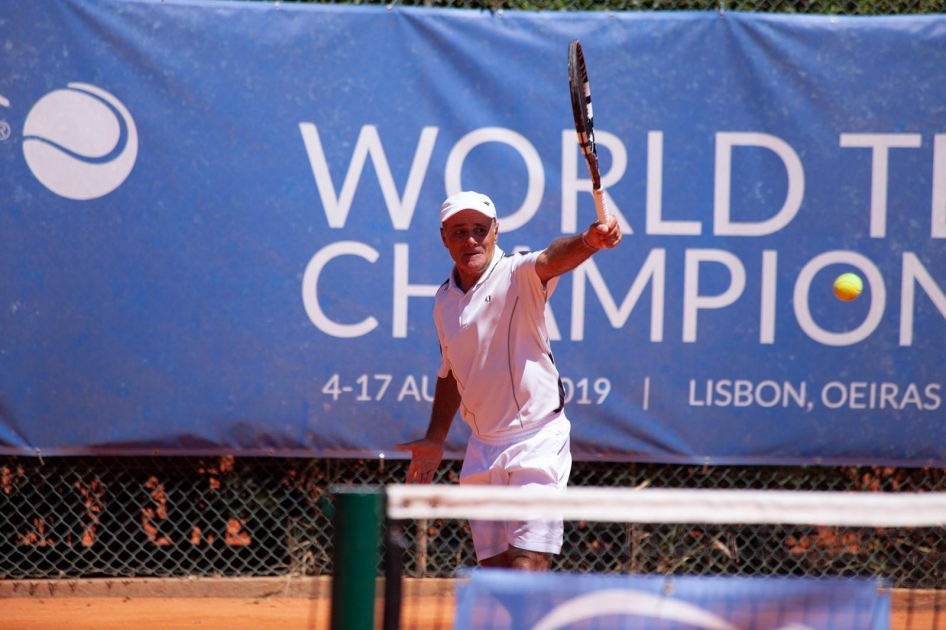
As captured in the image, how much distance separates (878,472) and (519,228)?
2.00 m

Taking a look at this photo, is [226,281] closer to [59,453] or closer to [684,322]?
[59,453]

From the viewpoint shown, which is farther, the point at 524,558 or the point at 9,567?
the point at 9,567

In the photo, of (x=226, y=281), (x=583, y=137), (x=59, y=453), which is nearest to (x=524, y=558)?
(x=583, y=137)

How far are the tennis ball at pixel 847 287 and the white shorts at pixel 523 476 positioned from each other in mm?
1801

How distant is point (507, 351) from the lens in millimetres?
3145

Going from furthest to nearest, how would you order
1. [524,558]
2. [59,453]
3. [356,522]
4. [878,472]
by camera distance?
[878,472] → [59,453] → [524,558] → [356,522]

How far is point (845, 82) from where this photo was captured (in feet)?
14.8

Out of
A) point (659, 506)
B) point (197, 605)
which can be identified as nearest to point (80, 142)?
point (197, 605)

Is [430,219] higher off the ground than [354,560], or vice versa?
[430,219]

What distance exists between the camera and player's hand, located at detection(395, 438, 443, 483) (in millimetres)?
3320

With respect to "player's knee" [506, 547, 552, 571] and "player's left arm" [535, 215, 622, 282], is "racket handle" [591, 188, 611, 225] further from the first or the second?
"player's knee" [506, 547, 552, 571]

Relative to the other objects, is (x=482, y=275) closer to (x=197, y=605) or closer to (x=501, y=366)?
(x=501, y=366)

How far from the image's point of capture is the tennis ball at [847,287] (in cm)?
437

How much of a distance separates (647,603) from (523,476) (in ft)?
3.97
